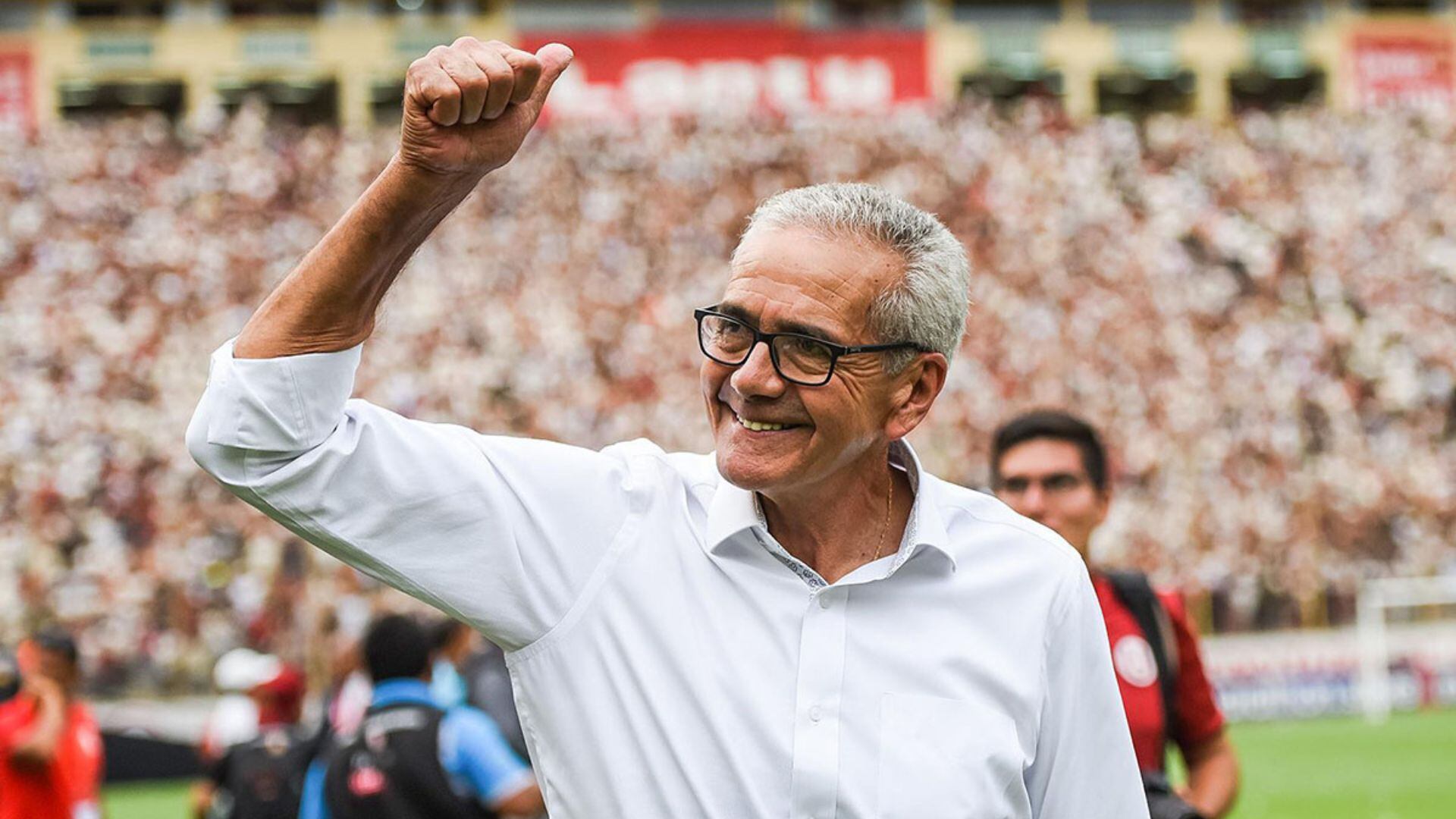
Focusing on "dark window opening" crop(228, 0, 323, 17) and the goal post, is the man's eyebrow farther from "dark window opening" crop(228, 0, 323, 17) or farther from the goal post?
"dark window opening" crop(228, 0, 323, 17)

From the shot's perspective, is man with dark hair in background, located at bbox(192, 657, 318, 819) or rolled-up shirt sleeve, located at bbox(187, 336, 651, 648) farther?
man with dark hair in background, located at bbox(192, 657, 318, 819)

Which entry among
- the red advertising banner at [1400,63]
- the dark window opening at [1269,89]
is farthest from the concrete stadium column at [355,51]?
the red advertising banner at [1400,63]

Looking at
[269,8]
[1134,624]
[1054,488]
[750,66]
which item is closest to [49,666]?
[1054,488]

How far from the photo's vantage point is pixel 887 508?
9.01 feet

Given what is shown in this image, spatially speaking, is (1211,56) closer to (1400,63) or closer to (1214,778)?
(1400,63)

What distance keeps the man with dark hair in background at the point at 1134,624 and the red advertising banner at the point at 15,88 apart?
38.4 metres

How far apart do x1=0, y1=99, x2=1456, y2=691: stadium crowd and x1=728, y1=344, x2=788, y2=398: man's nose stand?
52.8 feet

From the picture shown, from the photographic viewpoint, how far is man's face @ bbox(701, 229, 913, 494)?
249 centimetres

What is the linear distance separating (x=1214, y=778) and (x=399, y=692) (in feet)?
7.85

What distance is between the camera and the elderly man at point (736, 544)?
223 cm

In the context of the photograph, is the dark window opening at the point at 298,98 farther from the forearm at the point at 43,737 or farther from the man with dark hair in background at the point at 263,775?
the man with dark hair in background at the point at 263,775

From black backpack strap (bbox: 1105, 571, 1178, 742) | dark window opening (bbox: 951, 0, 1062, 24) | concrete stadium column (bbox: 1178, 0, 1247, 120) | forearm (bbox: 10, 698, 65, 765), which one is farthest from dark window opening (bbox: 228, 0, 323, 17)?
black backpack strap (bbox: 1105, 571, 1178, 742)

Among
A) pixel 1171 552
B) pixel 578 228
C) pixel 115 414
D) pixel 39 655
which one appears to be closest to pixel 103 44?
pixel 578 228

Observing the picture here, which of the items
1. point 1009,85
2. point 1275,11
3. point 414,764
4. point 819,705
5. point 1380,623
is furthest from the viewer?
point 1275,11
